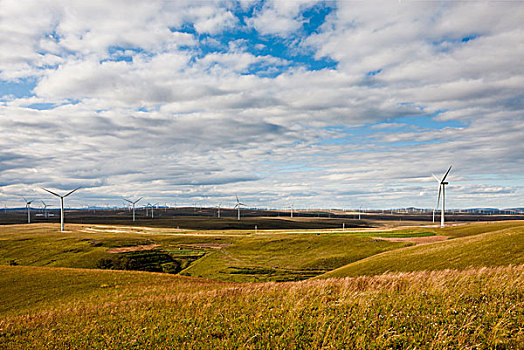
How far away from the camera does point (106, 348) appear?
12523 mm

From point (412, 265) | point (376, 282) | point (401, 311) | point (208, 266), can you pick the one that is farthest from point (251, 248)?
point (401, 311)

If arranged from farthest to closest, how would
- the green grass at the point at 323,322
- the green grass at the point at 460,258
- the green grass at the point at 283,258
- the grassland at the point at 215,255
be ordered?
the grassland at the point at 215,255
the green grass at the point at 283,258
the green grass at the point at 460,258
the green grass at the point at 323,322

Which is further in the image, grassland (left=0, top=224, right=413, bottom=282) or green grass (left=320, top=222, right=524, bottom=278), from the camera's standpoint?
grassland (left=0, top=224, right=413, bottom=282)

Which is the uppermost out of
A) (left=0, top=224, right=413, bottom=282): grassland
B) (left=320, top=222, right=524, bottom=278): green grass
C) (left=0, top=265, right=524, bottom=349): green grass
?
(left=0, top=265, right=524, bottom=349): green grass

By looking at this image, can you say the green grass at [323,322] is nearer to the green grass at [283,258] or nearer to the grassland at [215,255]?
the grassland at [215,255]

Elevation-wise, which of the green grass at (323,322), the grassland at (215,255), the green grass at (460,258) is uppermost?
the green grass at (323,322)

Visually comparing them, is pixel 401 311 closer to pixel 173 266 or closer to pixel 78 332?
pixel 78 332

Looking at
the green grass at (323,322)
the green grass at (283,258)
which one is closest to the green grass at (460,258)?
the green grass at (323,322)

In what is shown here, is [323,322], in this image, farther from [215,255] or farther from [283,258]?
[215,255]

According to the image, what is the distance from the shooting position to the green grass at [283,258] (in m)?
69.1

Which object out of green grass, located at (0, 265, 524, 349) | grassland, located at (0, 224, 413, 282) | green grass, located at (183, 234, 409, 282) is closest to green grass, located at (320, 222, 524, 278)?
green grass, located at (0, 265, 524, 349)

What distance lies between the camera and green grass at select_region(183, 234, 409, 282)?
6912cm

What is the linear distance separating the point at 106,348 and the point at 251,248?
9208cm

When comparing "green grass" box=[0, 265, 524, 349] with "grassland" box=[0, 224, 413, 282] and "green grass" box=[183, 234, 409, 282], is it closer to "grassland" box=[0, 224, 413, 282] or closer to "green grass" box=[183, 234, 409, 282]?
"grassland" box=[0, 224, 413, 282]
